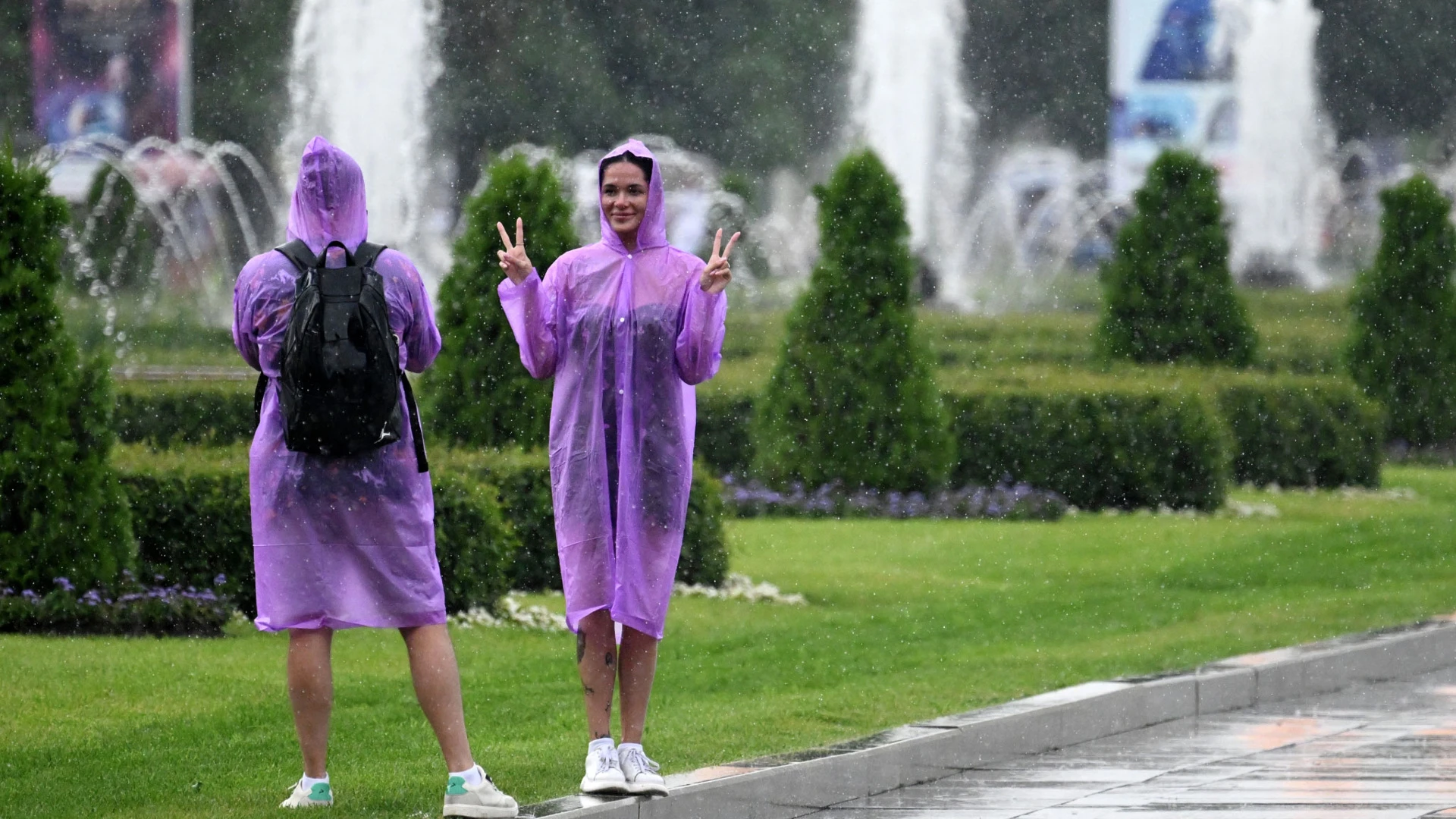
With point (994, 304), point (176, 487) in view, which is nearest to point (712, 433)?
point (176, 487)

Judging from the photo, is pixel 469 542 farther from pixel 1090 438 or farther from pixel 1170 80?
pixel 1170 80

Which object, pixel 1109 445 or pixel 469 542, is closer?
pixel 469 542

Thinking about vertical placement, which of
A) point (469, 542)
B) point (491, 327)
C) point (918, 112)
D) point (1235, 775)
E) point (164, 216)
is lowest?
point (1235, 775)

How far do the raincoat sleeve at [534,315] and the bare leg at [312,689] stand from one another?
84 cm

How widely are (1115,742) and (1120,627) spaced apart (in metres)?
2.51

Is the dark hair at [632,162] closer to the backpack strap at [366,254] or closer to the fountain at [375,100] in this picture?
the backpack strap at [366,254]

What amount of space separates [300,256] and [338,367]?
364mm

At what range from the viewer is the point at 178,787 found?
227 inches

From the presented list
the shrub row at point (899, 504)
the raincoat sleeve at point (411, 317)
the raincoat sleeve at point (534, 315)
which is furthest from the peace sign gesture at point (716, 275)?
the shrub row at point (899, 504)

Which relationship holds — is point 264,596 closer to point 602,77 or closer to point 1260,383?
point 1260,383

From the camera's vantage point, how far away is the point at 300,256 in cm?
523

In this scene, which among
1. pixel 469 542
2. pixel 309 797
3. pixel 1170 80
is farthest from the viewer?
pixel 1170 80

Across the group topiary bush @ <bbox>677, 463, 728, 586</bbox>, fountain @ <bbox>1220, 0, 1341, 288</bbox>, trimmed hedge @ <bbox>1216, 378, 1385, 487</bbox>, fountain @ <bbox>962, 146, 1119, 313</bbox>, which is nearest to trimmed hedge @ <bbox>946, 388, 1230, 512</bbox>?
trimmed hedge @ <bbox>1216, 378, 1385, 487</bbox>

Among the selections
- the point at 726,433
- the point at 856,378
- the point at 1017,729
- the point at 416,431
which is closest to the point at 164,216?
the point at 726,433
